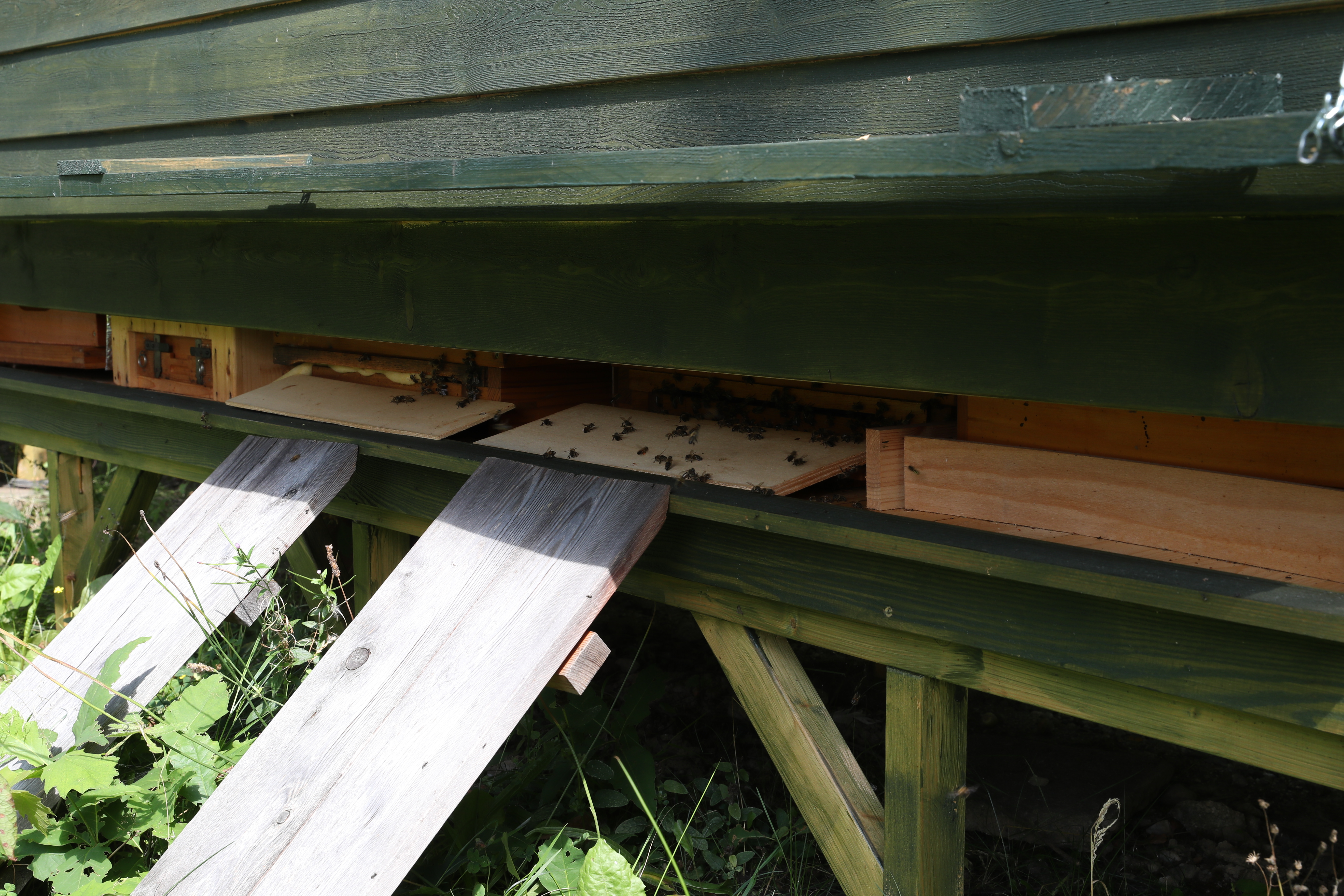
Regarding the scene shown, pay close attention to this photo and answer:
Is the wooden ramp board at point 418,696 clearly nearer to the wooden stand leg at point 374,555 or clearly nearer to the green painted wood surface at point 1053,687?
the green painted wood surface at point 1053,687

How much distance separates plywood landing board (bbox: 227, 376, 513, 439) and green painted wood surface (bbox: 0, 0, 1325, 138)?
93cm

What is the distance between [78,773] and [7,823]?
0.21 m

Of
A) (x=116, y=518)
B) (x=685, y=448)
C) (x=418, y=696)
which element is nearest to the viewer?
(x=418, y=696)

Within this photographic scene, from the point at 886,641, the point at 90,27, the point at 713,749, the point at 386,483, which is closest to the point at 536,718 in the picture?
the point at 713,749

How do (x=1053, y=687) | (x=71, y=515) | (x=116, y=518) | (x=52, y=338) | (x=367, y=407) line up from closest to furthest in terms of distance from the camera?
1. (x=1053, y=687)
2. (x=367, y=407)
3. (x=116, y=518)
4. (x=71, y=515)
5. (x=52, y=338)

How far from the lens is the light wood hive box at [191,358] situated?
3740mm

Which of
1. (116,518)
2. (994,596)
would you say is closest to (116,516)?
(116,518)

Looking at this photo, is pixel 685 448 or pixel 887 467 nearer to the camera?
pixel 887 467

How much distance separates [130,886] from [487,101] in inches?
79.8

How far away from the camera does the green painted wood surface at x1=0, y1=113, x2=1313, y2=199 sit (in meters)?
1.12

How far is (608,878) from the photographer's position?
2.05 m

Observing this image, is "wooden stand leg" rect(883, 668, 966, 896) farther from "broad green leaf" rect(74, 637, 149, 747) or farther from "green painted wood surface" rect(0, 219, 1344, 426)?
"broad green leaf" rect(74, 637, 149, 747)

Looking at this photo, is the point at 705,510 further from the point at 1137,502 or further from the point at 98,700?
the point at 98,700

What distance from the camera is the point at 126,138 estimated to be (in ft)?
11.3
